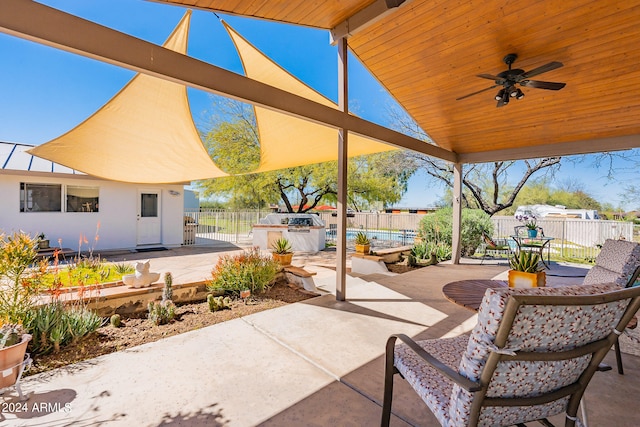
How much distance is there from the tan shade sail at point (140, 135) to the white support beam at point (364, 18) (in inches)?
74.0

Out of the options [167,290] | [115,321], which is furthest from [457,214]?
[115,321]

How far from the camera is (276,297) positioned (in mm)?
4109

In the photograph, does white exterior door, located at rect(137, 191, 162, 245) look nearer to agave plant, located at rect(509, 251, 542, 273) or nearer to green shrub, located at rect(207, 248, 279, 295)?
green shrub, located at rect(207, 248, 279, 295)

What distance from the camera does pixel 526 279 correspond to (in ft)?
7.38

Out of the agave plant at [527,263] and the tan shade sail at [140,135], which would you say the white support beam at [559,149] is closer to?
the agave plant at [527,263]

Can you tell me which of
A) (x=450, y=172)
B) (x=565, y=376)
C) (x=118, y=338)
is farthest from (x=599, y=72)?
(x=450, y=172)

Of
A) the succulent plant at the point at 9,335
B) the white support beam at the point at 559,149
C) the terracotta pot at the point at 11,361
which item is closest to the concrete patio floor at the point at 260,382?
the terracotta pot at the point at 11,361

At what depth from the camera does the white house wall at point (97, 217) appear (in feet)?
23.3

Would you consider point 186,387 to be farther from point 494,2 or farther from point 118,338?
point 494,2

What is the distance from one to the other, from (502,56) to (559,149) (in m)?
3.13

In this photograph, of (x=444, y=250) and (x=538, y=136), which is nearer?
(x=538, y=136)

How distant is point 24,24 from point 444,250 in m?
7.96

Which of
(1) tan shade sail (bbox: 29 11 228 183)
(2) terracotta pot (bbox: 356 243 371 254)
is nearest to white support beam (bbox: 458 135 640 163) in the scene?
(2) terracotta pot (bbox: 356 243 371 254)

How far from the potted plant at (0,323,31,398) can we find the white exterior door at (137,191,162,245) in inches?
306
